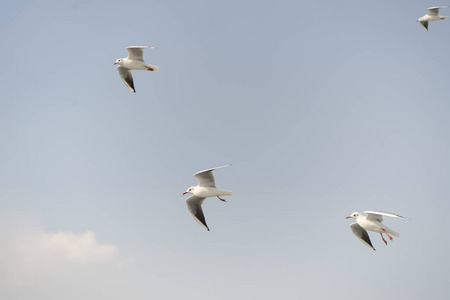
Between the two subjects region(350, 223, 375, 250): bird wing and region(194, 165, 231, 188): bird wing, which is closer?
region(194, 165, 231, 188): bird wing

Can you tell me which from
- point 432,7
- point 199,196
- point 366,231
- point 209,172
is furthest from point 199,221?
point 432,7

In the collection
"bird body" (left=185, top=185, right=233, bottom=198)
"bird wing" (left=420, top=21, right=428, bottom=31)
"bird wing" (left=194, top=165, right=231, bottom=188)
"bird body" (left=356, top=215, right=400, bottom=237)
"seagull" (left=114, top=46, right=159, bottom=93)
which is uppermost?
"bird wing" (left=420, top=21, right=428, bottom=31)

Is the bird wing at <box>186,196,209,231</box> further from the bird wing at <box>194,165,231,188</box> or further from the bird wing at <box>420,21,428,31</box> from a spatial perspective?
the bird wing at <box>420,21,428,31</box>

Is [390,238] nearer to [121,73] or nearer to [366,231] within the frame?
[366,231]

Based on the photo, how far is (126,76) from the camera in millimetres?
28219

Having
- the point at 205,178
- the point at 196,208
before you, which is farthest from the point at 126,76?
the point at 205,178

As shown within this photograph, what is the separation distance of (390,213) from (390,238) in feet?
7.55

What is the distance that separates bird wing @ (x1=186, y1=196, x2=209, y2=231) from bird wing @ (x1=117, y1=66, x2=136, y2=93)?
24.6 ft

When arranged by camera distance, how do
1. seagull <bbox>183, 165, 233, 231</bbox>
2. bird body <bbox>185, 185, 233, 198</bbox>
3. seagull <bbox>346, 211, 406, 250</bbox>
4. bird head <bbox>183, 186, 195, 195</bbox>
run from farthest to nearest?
bird head <bbox>183, 186, 195, 195</bbox>
seagull <bbox>183, 165, 233, 231</bbox>
bird body <bbox>185, 185, 233, 198</bbox>
seagull <bbox>346, 211, 406, 250</bbox>

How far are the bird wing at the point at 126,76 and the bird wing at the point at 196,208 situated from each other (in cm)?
749

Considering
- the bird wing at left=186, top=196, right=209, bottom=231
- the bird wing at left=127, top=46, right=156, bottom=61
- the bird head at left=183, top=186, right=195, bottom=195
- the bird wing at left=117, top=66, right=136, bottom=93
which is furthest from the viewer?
the bird wing at left=117, top=66, right=136, bottom=93

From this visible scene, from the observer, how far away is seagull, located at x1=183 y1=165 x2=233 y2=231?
22.5 meters

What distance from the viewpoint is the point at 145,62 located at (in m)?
26.9

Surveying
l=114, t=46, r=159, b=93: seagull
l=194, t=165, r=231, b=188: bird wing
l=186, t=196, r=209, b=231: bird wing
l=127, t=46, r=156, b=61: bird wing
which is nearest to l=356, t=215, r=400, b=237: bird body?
l=194, t=165, r=231, b=188: bird wing
